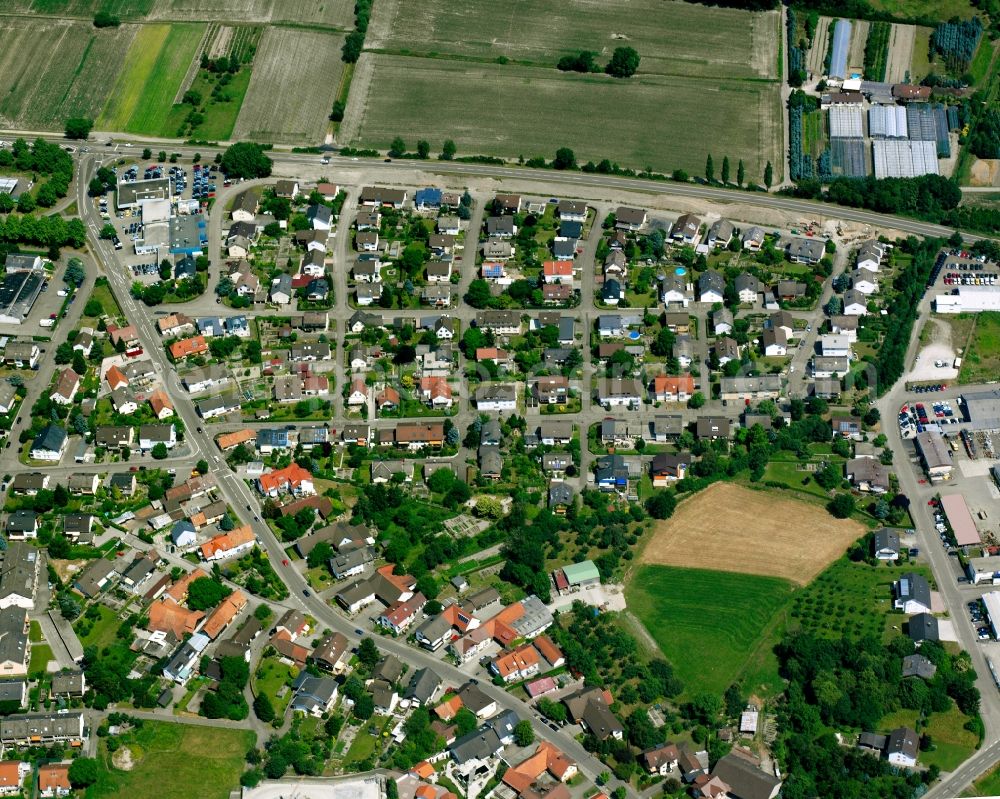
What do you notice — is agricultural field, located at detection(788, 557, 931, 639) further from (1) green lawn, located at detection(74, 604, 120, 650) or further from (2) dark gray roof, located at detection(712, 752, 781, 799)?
(1) green lawn, located at detection(74, 604, 120, 650)

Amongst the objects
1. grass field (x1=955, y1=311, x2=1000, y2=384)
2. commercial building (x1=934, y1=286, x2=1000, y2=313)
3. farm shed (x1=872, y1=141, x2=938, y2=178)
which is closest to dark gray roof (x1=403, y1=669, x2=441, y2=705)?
grass field (x1=955, y1=311, x2=1000, y2=384)

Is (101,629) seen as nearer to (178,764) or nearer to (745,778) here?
(178,764)

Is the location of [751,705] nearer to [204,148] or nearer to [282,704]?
[282,704]

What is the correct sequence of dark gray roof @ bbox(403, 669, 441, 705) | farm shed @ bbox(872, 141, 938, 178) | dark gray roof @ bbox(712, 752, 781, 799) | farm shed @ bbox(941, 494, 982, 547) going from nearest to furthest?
dark gray roof @ bbox(712, 752, 781, 799) → dark gray roof @ bbox(403, 669, 441, 705) → farm shed @ bbox(941, 494, 982, 547) → farm shed @ bbox(872, 141, 938, 178)

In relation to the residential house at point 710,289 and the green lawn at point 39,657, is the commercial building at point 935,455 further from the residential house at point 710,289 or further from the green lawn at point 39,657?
the green lawn at point 39,657

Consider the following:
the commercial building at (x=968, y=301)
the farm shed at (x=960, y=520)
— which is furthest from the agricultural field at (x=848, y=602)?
the commercial building at (x=968, y=301)

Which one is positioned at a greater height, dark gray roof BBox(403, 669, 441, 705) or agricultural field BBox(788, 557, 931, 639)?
agricultural field BBox(788, 557, 931, 639)

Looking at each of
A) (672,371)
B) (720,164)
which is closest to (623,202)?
(720,164)
